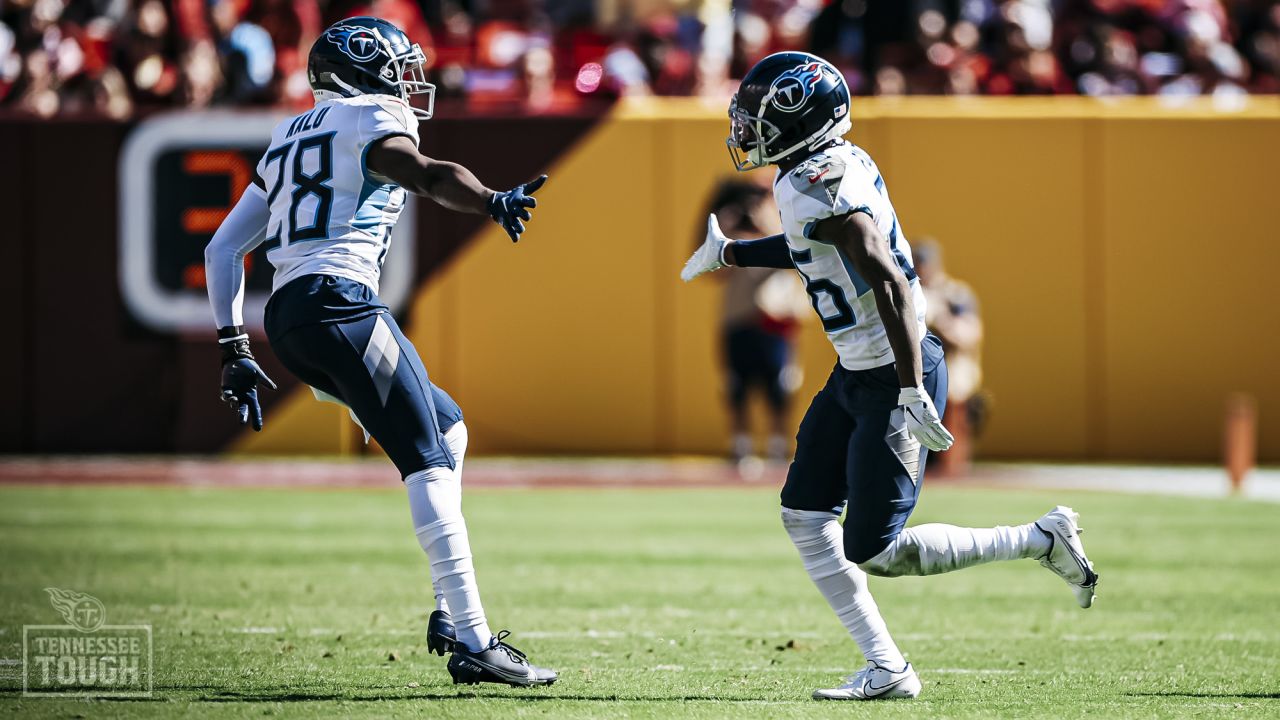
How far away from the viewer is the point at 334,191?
5582 millimetres

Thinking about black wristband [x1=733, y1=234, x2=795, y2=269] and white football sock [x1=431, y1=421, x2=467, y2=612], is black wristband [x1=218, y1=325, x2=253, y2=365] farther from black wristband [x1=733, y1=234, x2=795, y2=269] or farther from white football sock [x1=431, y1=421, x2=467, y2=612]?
black wristband [x1=733, y1=234, x2=795, y2=269]

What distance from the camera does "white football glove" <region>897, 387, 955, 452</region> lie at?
5070mm

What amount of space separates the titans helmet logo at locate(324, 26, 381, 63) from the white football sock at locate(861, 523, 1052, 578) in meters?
2.27

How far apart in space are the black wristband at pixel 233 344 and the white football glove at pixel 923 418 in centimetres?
218

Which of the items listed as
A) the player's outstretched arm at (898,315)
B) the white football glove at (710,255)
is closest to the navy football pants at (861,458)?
the player's outstretched arm at (898,315)

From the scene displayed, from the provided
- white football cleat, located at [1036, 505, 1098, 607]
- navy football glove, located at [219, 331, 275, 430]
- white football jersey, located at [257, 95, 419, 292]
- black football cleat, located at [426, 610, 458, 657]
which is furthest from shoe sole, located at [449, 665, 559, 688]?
white football cleat, located at [1036, 505, 1098, 607]

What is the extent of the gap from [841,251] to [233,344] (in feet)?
6.71

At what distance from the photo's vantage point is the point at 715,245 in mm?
5863

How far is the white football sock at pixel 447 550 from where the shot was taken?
→ 5.47 metres

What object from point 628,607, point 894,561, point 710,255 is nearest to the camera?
point 894,561

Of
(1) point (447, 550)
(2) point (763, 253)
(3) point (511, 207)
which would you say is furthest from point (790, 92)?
(1) point (447, 550)

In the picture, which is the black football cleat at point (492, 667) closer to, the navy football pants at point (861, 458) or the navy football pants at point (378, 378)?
the navy football pants at point (378, 378)

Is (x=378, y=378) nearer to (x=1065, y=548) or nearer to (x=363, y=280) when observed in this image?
(x=363, y=280)

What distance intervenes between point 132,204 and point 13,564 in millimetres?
6860
